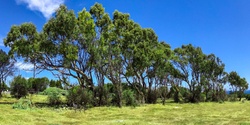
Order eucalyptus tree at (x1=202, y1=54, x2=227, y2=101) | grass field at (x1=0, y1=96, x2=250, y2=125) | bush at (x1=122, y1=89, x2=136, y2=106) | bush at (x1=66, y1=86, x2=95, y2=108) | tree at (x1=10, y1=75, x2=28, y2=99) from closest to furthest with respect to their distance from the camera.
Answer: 1. grass field at (x1=0, y1=96, x2=250, y2=125)
2. bush at (x1=66, y1=86, x2=95, y2=108)
3. bush at (x1=122, y1=89, x2=136, y2=106)
4. tree at (x1=10, y1=75, x2=28, y2=99)
5. eucalyptus tree at (x1=202, y1=54, x2=227, y2=101)

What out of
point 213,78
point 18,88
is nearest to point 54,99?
point 18,88

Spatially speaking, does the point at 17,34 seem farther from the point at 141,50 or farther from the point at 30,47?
the point at 141,50

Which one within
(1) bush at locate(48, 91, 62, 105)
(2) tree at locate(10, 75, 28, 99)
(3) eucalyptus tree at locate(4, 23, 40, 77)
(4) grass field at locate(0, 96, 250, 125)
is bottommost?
(4) grass field at locate(0, 96, 250, 125)

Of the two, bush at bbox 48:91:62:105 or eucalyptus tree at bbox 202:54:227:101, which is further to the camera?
eucalyptus tree at bbox 202:54:227:101

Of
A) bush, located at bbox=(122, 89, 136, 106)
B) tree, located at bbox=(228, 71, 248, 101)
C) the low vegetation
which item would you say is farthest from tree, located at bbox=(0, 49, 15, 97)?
tree, located at bbox=(228, 71, 248, 101)

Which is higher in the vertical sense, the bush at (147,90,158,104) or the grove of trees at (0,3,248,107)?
the grove of trees at (0,3,248,107)

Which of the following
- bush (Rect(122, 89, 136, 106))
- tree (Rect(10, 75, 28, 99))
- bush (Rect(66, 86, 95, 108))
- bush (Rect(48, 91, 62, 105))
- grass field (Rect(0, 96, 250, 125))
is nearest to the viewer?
grass field (Rect(0, 96, 250, 125))

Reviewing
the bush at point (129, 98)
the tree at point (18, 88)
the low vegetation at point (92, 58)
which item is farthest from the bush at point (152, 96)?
the tree at point (18, 88)

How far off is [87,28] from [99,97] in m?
8.11

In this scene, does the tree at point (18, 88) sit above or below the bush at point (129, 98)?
above

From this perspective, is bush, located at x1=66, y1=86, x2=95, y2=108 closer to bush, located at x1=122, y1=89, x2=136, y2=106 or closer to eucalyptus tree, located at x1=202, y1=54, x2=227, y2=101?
bush, located at x1=122, y1=89, x2=136, y2=106

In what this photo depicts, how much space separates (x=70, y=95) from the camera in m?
28.6

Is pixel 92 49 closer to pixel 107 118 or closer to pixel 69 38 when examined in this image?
pixel 69 38

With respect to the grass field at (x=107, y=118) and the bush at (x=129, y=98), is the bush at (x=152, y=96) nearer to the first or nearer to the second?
the bush at (x=129, y=98)
